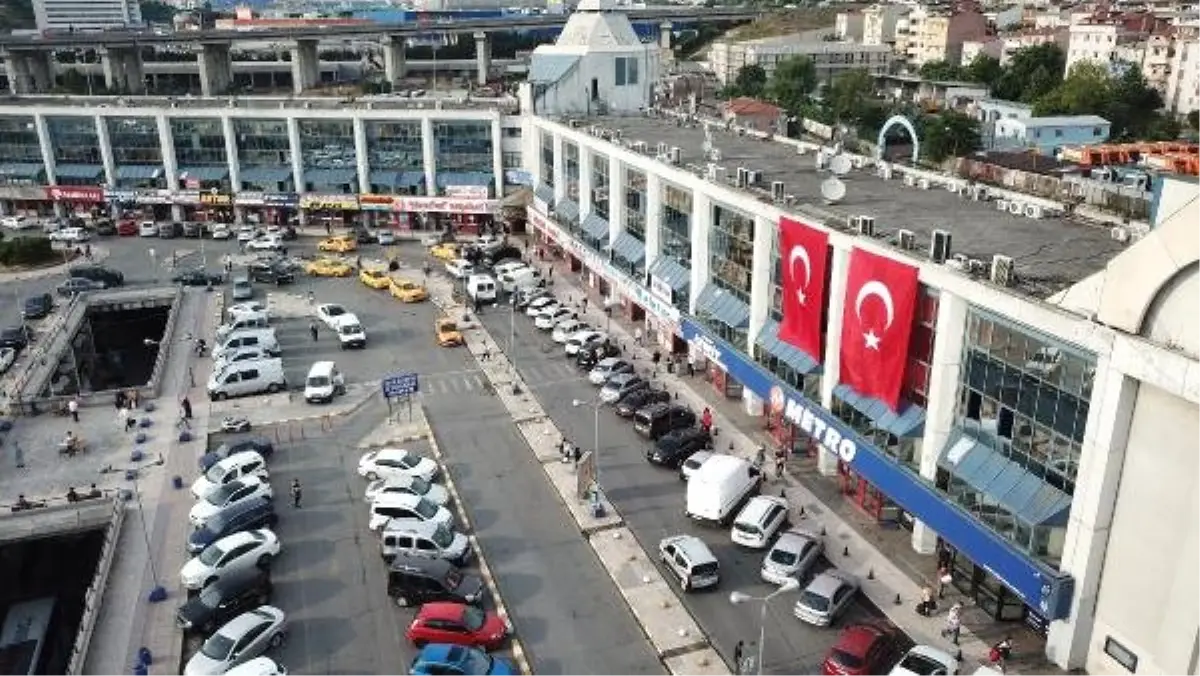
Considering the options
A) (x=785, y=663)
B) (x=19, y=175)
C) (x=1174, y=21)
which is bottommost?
(x=785, y=663)

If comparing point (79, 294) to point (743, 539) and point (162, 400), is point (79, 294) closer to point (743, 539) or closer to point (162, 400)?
point (162, 400)

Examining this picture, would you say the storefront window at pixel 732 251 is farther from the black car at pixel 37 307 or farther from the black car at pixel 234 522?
the black car at pixel 37 307

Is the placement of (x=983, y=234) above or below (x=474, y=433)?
above

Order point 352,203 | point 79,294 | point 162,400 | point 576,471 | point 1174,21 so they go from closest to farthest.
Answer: point 576,471 < point 162,400 < point 79,294 < point 352,203 < point 1174,21

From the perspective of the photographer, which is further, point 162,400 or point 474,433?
point 162,400

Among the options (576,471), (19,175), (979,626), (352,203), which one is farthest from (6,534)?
(19,175)
